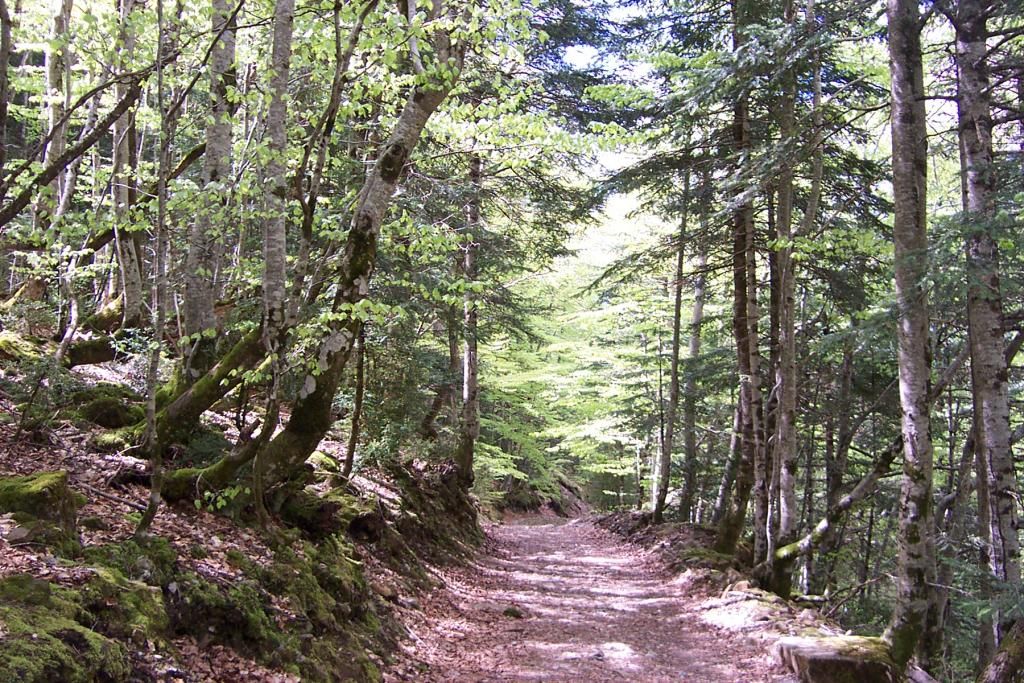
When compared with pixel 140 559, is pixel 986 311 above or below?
above

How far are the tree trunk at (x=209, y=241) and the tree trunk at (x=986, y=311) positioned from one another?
23.7 ft

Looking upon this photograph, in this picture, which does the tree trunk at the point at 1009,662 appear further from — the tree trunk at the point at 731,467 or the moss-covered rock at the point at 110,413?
the moss-covered rock at the point at 110,413

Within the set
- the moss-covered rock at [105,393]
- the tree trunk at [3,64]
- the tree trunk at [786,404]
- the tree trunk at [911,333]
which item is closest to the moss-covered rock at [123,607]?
the tree trunk at [3,64]

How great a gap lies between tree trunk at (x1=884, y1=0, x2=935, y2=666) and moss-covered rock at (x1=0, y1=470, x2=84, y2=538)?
264 inches

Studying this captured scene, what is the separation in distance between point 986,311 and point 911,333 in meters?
0.84

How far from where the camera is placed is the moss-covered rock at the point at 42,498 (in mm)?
3906

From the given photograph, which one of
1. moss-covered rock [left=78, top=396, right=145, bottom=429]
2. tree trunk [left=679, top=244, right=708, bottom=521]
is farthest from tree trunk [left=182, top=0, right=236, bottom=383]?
tree trunk [left=679, top=244, right=708, bottom=521]

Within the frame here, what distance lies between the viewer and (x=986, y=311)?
19.9 ft

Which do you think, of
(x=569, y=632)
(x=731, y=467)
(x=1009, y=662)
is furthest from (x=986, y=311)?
(x=731, y=467)

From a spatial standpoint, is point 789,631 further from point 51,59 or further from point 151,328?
point 51,59

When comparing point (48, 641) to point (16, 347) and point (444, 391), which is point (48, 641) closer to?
point (16, 347)

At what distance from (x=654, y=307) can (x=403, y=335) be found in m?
10.1

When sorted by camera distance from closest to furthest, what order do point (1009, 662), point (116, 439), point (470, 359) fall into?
1. point (1009, 662)
2. point (116, 439)
3. point (470, 359)

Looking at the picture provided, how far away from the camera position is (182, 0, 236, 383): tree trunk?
660 cm
